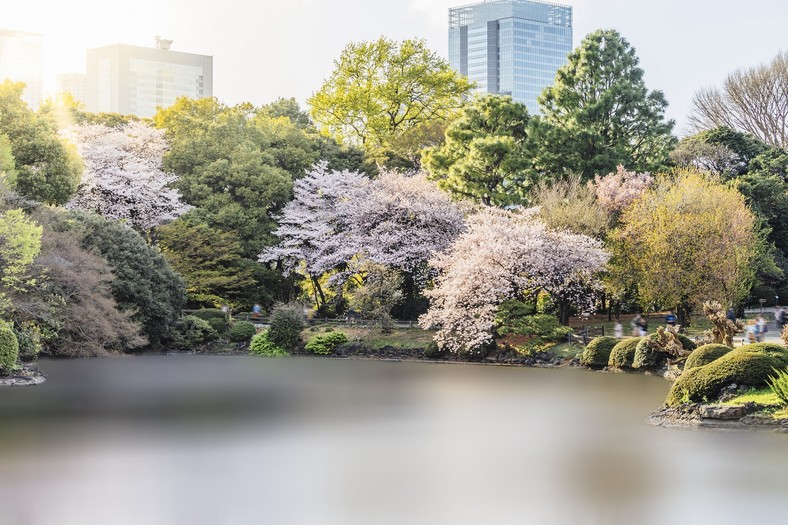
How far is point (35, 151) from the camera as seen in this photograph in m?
44.8

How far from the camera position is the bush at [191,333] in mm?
46656

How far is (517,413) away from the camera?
25781 millimetres

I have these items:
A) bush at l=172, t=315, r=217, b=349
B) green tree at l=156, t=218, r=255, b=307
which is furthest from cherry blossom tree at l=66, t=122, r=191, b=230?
bush at l=172, t=315, r=217, b=349

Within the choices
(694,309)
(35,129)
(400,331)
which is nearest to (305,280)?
(400,331)

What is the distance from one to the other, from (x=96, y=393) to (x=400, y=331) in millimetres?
17811

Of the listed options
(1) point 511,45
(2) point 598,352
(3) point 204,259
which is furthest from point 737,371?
(1) point 511,45

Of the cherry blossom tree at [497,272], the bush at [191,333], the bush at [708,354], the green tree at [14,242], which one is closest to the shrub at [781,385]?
the bush at [708,354]

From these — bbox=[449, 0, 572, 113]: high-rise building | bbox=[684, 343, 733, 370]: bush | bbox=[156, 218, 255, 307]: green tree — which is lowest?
bbox=[684, 343, 733, 370]: bush

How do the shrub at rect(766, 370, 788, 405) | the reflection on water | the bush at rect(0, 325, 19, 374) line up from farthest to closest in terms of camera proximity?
the bush at rect(0, 325, 19, 374)
the shrub at rect(766, 370, 788, 405)
the reflection on water

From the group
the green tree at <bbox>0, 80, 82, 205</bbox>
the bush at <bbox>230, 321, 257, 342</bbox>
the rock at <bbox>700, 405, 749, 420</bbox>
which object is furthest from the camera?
the bush at <bbox>230, 321, 257, 342</bbox>

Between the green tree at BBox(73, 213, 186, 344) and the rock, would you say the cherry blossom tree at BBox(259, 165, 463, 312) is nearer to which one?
the green tree at BBox(73, 213, 186, 344)

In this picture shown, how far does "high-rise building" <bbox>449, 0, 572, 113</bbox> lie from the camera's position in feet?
615

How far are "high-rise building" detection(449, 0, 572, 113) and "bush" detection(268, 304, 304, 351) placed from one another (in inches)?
5686

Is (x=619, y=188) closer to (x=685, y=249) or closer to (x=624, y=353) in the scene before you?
(x=685, y=249)
